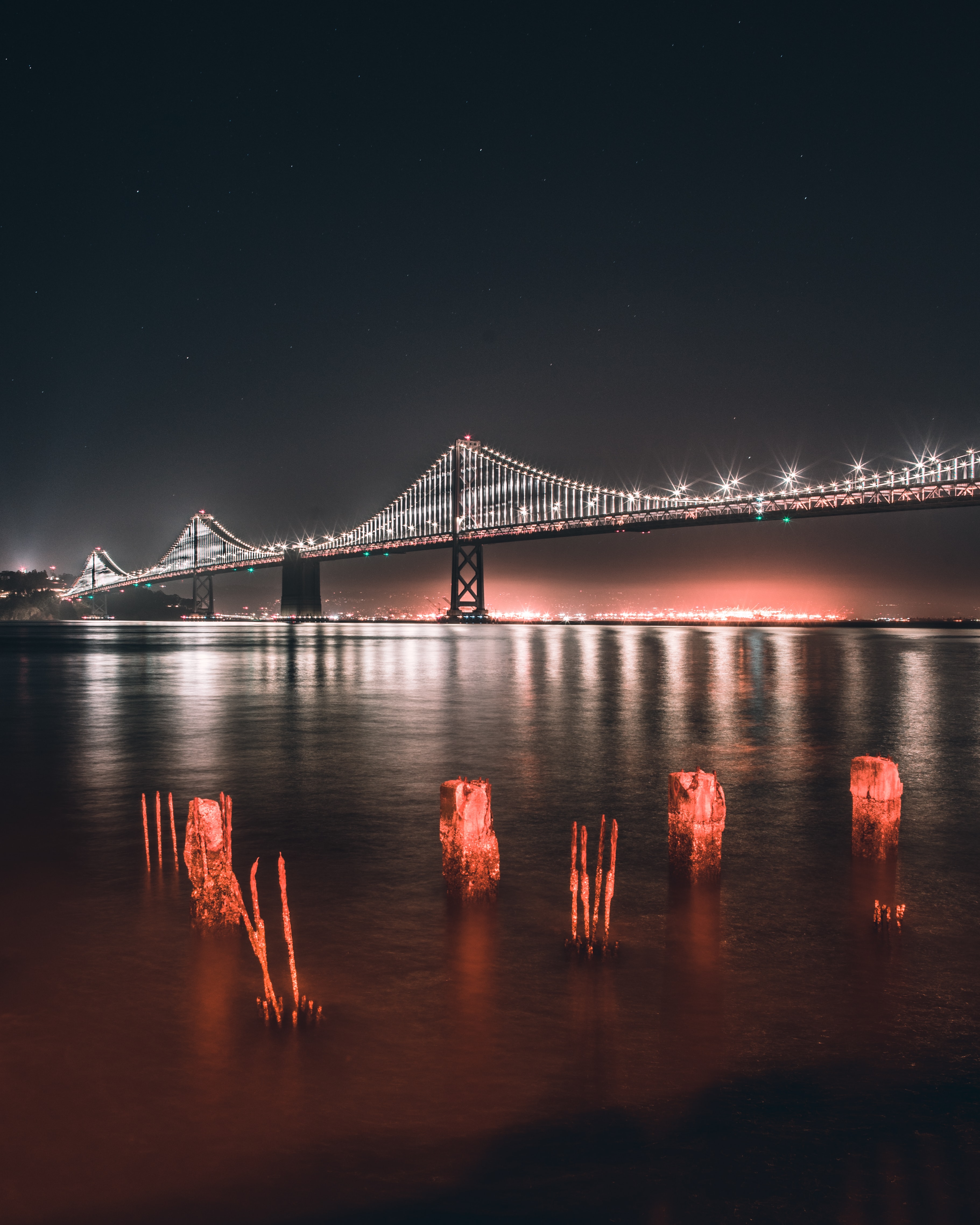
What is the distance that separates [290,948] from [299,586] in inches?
3830

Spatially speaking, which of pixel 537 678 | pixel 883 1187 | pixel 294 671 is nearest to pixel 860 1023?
pixel 883 1187

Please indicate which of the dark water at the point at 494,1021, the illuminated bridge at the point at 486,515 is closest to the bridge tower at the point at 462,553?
the illuminated bridge at the point at 486,515

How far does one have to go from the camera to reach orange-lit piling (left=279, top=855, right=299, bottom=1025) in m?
3.90

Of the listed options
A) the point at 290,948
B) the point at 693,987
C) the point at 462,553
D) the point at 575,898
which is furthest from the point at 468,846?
the point at 462,553

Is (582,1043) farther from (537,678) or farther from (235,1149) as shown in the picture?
(537,678)

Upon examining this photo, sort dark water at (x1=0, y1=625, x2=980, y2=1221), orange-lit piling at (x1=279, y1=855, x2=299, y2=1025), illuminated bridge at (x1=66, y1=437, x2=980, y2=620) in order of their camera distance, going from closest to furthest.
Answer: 1. dark water at (x1=0, y1=625, x2=980, y2=1221)
2. orange-lit piling at (x1=279, y1=855, x2=299, y2=1025)
3. illuminated bridge at (x1=66, y1=437, x2=980, y2=620)

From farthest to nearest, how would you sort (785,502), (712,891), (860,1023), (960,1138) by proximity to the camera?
(785,502) < (712,891) < (860,1023) < (960,1138)

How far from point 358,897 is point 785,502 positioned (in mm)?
63953

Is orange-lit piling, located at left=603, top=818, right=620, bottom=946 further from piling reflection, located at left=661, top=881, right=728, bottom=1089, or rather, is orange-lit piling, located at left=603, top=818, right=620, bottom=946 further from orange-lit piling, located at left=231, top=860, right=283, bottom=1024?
orange-lit piling, located at left=231, top=860, right=283, bottom=1024

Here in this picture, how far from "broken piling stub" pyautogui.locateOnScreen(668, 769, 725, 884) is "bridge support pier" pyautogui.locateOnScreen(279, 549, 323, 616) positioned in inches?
3487

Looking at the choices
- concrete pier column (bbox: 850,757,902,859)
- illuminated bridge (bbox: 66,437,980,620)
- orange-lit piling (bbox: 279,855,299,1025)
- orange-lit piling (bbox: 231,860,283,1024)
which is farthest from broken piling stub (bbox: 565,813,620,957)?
illuminated bridge (bbox: 66,437,980,620)

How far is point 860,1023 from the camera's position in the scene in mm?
3848

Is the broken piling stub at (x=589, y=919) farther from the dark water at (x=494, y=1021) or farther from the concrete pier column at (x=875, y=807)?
the concrete pier column at (x=875, y=807)

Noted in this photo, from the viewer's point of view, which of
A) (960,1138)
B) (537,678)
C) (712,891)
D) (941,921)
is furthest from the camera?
(537,678)
